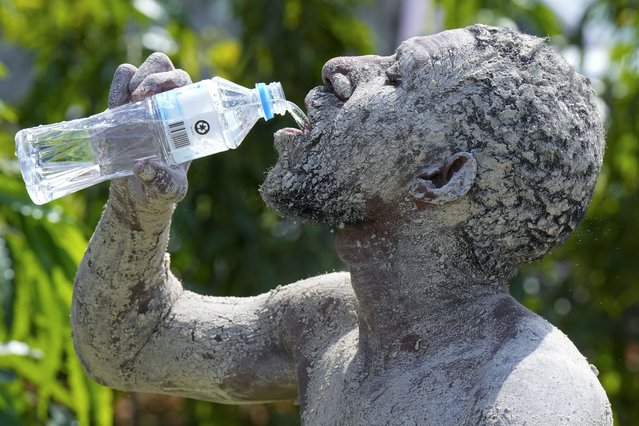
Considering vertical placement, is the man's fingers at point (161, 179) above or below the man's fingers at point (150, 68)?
below

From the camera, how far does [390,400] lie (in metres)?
1.85

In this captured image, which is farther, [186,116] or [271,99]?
[271,99]

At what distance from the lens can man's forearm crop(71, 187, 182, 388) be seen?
1990mm

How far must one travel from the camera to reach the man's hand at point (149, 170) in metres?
1.81

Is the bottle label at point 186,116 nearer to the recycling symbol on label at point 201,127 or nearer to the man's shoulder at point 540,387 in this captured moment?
the recycling symbol on label at point 201,127

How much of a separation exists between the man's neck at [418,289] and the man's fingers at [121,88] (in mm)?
431

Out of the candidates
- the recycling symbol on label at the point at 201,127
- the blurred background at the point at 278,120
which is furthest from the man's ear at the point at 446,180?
the blurred background at the point at 278,120

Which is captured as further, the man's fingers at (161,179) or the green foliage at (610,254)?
the green foliage at (610,254)

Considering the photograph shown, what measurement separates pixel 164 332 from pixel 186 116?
50cm

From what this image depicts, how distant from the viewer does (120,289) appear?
2068mm

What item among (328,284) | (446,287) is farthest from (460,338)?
(328,284)

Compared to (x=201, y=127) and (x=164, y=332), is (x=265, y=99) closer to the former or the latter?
(x=201, y=127)

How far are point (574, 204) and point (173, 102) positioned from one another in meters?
0.66

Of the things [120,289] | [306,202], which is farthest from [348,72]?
[120,289]
